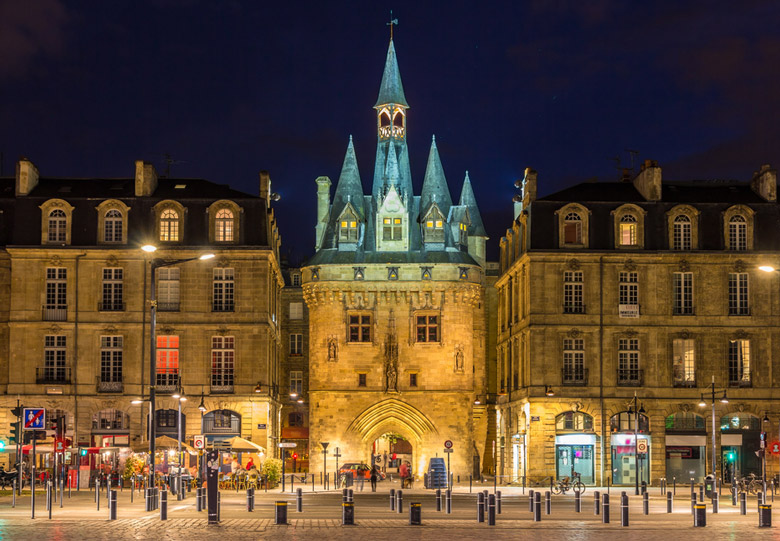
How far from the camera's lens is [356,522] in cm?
3303

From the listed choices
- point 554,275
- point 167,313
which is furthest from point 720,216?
point 167,313

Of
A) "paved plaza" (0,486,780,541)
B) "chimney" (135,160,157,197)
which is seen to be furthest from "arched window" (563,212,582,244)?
"chimney" (135,160,157,197)

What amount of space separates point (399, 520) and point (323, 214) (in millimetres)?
44671

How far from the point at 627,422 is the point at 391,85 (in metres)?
27.0

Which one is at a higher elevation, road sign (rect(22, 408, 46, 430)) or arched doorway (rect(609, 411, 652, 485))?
road sign (rect(22, 408, 46, 430))

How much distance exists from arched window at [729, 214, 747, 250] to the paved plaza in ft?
75.9

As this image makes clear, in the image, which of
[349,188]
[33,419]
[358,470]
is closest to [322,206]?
[349,188]

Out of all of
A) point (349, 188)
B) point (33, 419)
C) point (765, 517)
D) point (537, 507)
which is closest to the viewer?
point (765, 517)

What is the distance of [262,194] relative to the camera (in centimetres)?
6812

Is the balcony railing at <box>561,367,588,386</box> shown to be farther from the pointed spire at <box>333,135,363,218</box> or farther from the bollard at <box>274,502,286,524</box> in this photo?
the bollard at <box>274,502,286,524</box>

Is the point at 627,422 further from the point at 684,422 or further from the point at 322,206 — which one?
the point at 322,206

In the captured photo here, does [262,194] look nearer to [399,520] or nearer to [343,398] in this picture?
[343,398]

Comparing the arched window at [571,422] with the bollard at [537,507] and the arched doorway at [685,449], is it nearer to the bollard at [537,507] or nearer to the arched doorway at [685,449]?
the arched doorway at [685,449]

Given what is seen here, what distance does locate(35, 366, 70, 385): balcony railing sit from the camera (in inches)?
2467
